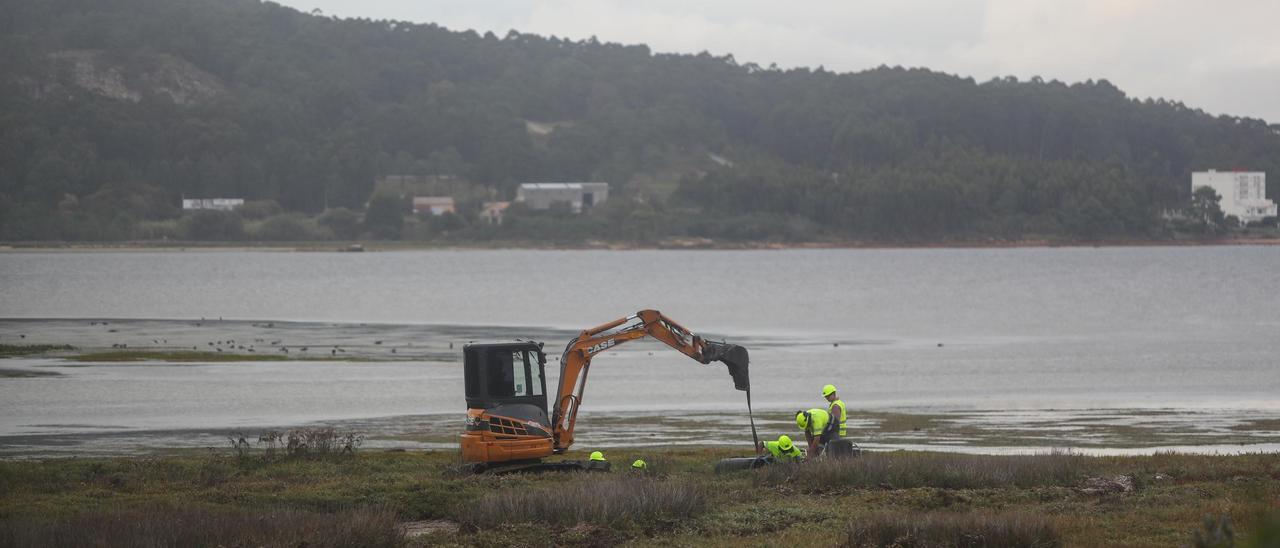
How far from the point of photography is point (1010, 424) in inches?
1396

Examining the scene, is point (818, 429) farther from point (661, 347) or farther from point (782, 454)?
point (661, 347)

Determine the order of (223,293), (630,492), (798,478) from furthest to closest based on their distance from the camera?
1. (223,293)
2. (798,478)
3. (630,492)

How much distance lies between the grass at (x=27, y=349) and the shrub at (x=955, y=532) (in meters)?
43.9

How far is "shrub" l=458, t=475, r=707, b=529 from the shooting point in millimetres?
17953

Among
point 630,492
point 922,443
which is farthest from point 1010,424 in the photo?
point 630,492

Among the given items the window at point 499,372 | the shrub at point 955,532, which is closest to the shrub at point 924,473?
the window at point 499,372

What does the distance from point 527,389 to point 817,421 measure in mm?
4506

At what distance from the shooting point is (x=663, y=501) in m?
18.4

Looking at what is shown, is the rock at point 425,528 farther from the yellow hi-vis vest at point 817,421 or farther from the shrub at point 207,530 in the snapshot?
the yellow hi-vis vest at point 817,421

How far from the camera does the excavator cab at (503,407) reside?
22172 mm

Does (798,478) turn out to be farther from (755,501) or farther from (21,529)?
(21,529)

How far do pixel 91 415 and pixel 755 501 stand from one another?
2254 centimetres

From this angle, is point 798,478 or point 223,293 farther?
point 223,293

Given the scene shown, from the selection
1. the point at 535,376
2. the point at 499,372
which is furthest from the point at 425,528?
the point at 535,376
